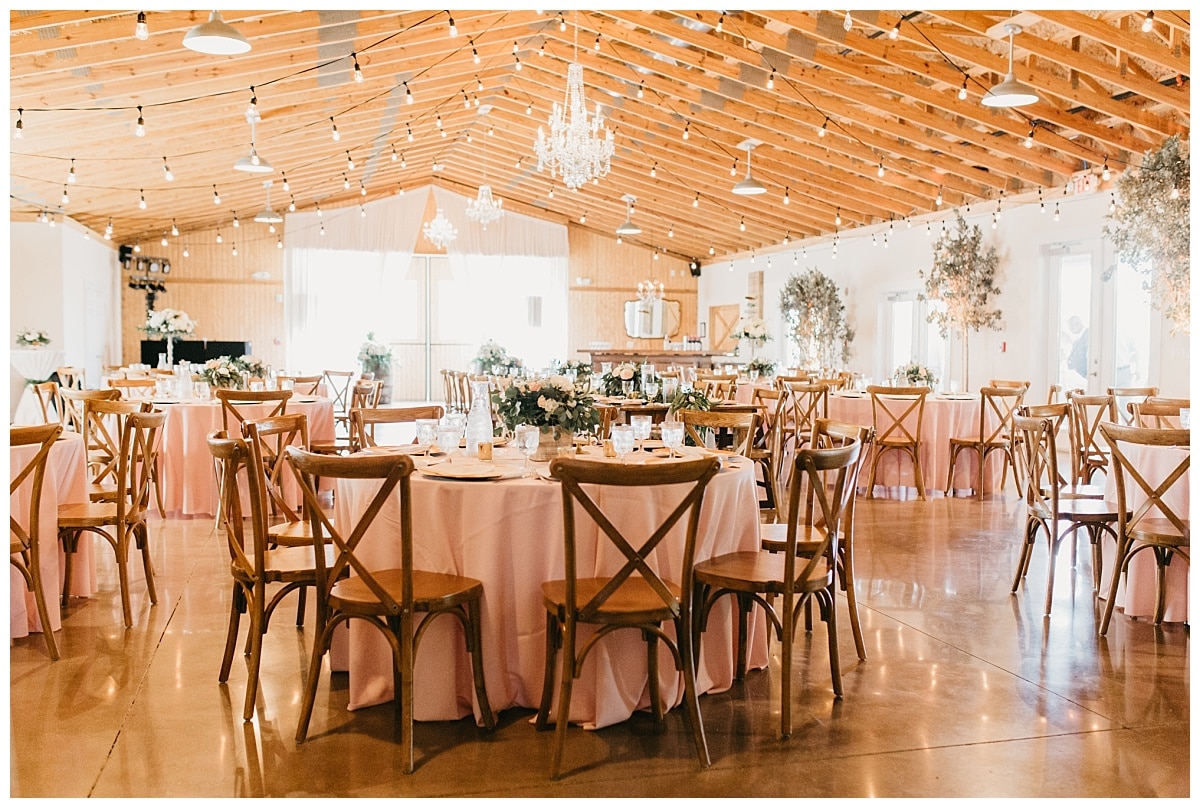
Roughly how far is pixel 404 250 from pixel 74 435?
14717 mm

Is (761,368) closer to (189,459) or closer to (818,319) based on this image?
(818,319)

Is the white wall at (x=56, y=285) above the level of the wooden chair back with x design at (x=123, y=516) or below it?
above

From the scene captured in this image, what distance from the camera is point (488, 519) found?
3279mm

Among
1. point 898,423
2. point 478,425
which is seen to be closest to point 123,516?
point 478,425

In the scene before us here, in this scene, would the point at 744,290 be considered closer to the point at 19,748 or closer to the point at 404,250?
the point at 404,250

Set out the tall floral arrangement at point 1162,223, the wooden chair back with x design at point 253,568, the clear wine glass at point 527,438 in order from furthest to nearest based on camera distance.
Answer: the tall floral arrangement at point 1162,223
the clear wine glass at point 527,438
the wooden chair back with x design at point 253,568

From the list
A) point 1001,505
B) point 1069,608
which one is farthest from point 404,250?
point 1069,608

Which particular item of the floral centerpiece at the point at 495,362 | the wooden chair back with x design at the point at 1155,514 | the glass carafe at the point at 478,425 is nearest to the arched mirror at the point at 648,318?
the floral centerpiece at the point at 495,362

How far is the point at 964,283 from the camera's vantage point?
12.9 m

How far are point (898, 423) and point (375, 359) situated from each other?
11436mm

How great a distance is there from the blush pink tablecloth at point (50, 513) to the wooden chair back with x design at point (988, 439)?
632cm

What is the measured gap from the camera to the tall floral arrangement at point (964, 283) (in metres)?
12.8

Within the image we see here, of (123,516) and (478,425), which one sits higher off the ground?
(478,425)

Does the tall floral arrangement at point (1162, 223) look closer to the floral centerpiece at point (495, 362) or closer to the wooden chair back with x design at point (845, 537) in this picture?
the wooden chair back with x design at point (845, 537)
